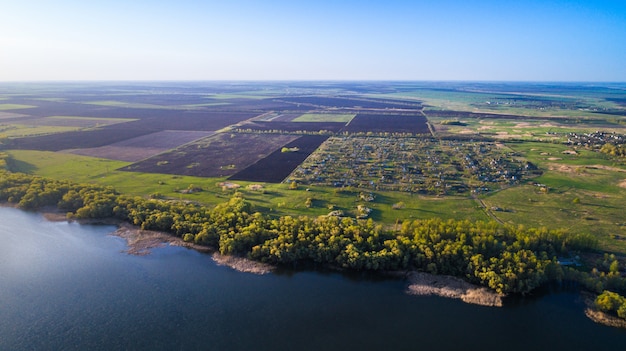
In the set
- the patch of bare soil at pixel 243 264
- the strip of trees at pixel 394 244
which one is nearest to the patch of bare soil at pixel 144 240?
the strip of trees at pixel 394 244

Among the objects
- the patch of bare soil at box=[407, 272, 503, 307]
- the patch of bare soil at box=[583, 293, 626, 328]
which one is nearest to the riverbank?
the patch of bare soil at box=[407, 272, 503, 307]

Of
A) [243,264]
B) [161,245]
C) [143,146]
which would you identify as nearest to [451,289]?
[243,264]

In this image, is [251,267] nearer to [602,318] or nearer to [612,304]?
[602,318]

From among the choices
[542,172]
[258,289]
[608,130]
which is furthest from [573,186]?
[608,130]

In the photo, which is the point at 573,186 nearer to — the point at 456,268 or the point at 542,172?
the point at 542,172

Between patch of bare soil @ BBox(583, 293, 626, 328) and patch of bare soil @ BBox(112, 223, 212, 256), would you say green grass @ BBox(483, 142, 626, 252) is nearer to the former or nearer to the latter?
patch of bare soil @ BBox(583, 293, 626, 328)

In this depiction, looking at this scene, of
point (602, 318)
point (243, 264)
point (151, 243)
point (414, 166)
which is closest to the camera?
point (602, 318)
